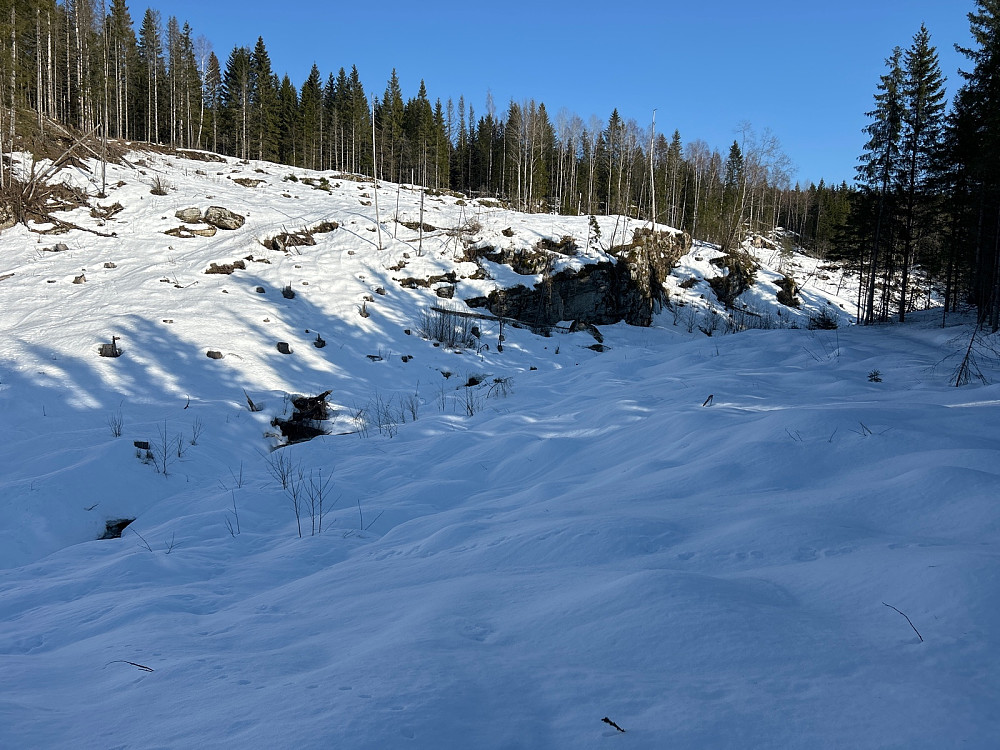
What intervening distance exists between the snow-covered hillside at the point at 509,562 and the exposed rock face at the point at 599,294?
944 cm

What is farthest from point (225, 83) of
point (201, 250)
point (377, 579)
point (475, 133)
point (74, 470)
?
point (377, 579)

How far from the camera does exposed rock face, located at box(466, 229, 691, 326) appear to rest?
63.8 ft

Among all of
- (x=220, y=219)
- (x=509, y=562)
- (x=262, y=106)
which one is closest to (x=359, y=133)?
(x=262, y=106)

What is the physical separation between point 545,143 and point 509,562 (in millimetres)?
54527

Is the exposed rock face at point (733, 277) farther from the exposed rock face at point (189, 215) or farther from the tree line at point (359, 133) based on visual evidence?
the exposed rock face at point (189, 215)

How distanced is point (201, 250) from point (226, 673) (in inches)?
789

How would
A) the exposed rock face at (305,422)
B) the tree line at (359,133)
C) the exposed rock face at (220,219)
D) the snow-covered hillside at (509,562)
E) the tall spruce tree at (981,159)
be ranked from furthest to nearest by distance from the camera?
1. the tree line at (359,133)
2. the exposed rock face at (220,219)
3. the tall spruce tree at (981,159)
4. the exposed rock face at (305,422)
5. the snow-covered hillside at (509,562)

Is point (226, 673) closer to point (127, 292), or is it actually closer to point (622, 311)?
point (127, 292)

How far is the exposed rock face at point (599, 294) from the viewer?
63.8ft

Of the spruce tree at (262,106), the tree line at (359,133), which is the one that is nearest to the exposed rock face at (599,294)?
the tree line at (359,133)

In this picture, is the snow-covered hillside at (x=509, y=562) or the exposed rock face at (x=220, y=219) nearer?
the snow-covered hillside at (x=509, y=562)

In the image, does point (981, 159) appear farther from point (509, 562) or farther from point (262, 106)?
point (262, 106)

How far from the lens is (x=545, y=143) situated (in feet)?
168

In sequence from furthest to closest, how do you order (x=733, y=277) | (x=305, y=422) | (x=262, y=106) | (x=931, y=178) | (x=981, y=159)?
(x=262, y=106) → (x=733, y=277) → (x=931, y=178) → (x=981, y=159) → (x=305, y=422)
